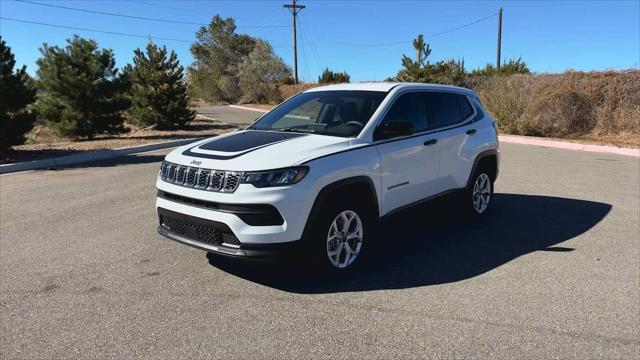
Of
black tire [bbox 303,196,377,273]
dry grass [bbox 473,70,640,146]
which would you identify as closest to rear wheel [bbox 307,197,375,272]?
black tire [bbox 303,196,377,273]

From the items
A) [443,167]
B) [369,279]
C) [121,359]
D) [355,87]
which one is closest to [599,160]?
[443,167]

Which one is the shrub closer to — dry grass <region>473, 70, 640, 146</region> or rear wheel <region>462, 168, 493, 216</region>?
dry grass <region>473, 70, 640, 146</region>

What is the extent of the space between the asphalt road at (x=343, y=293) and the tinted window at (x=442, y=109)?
0.96 m

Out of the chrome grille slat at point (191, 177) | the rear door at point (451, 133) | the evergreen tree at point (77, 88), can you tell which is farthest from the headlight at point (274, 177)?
the evergreen tree at point (77, 88)

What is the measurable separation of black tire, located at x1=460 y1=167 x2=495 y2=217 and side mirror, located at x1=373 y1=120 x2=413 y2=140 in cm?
175

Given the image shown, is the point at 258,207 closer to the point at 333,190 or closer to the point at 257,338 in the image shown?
the point at 333,190

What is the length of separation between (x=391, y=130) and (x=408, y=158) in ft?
1.50

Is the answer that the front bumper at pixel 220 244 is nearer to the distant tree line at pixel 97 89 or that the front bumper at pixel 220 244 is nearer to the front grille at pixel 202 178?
the front grille at pixel 202 178

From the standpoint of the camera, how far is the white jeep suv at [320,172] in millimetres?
3889

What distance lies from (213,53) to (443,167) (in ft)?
256

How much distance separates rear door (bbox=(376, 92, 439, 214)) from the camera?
4734mm

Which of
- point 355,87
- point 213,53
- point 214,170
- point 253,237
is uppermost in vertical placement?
point 213,53

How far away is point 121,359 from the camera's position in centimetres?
319

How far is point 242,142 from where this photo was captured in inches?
179
